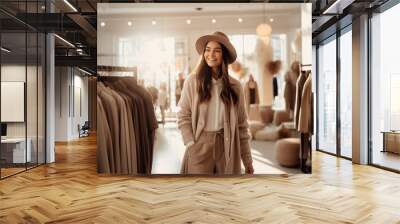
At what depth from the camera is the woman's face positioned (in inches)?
209

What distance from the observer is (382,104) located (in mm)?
6480

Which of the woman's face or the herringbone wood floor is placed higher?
the woman's face

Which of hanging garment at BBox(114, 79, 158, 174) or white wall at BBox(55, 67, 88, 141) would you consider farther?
white wall at BBox(55, 67, 88, 141)

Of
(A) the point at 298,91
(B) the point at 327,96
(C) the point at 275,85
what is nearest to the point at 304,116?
(A) the point at 298,91

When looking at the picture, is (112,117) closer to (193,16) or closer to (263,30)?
(193,16)

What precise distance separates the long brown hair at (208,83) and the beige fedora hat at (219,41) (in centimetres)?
10

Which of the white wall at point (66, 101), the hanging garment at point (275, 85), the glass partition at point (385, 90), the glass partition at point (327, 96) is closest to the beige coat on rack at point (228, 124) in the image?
the hanging garment at point (275, 85)

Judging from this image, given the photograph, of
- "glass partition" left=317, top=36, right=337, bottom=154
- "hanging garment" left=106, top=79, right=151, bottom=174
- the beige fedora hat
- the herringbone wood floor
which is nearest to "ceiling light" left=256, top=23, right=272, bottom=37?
the beige fedora hat

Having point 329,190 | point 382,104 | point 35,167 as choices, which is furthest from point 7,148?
point 382,104

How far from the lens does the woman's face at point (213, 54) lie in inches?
209

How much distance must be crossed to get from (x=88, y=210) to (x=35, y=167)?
3522 mm

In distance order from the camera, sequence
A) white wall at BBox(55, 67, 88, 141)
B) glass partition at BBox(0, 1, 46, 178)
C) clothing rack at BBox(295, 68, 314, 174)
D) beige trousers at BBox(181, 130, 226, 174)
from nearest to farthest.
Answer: beige trousers at BBox(181, 130, 226, 174), clothing rack at BBox(295, 68, 314, 174), glass partition at BBox(0, 1, 46, 178), white wall at BBox(55, 67, 88, 141)

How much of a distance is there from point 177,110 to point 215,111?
1.83 ft

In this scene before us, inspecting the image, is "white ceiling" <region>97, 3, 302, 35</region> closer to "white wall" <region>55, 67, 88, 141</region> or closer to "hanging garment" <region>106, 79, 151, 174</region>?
"hanging garment" <region>106, 79, 151, 174</region>
